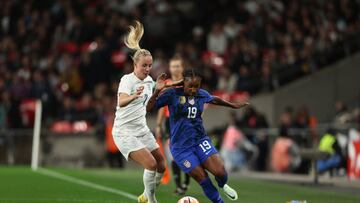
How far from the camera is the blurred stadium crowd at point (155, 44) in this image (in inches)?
1094

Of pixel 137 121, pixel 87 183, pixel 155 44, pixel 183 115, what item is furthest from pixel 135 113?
pixel 155 44

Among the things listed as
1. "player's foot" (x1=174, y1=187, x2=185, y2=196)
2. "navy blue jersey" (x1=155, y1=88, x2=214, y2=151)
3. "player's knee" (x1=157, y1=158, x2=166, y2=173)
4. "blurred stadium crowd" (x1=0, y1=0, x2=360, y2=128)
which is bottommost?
"player's foot" (x1=174, y1=187, x2=185, y2=196)

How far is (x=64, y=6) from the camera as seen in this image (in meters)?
33.9

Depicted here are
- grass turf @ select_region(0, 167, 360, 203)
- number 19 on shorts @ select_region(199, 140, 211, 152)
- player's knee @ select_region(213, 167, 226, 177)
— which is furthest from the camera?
grass turf @ select_region(0, 167, 360, 203)

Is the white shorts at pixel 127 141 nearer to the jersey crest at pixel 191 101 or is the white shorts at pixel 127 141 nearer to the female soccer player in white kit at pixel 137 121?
the female soccer player in white kit at pixel 137 121

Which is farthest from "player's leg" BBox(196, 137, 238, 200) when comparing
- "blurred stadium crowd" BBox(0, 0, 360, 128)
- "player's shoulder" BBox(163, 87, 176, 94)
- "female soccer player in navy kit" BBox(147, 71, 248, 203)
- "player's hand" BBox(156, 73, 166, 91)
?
"blurred stadium crowd" BBox(0, 0, 360, 128)

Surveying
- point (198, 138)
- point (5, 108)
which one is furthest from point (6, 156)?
point (198, 138)

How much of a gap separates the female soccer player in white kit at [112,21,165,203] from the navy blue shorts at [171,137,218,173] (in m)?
0.38

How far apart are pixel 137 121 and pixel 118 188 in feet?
16.5

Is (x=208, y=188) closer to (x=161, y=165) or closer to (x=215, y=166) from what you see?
(x=215, y=166)

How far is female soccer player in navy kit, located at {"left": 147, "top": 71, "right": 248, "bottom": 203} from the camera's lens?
12.4 metres

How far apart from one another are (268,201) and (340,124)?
852 cm

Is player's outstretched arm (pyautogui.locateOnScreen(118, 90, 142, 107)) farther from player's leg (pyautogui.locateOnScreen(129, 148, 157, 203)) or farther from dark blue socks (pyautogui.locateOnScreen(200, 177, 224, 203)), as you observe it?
dark blue socks (pyautogui.locateOnScreen(200, 177, 224, 203))

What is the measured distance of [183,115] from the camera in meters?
12.7
